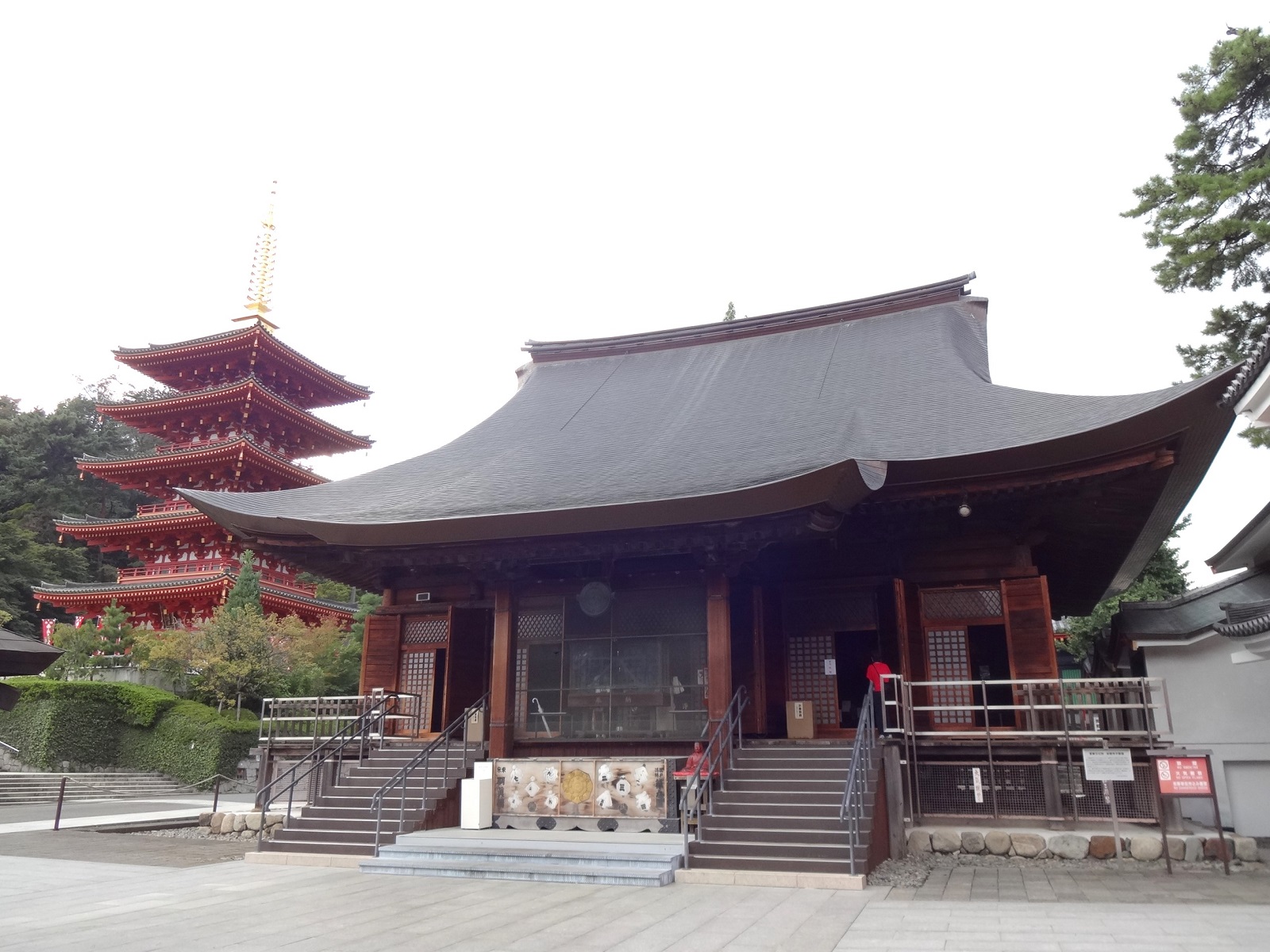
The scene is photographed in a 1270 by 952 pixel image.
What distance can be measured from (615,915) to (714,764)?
2.95 metres

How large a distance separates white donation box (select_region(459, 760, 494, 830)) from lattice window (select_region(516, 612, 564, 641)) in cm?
211

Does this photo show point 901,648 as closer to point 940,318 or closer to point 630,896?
point 630,896

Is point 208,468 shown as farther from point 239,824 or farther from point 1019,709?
point 1019,709

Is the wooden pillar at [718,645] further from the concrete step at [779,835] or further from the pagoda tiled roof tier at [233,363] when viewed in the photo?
the pagoda tiled roof tier at [233,363]

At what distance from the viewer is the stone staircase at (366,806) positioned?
10.1 metres

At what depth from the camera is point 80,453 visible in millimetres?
47625

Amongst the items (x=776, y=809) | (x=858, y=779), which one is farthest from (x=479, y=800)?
(x=858, y=779)

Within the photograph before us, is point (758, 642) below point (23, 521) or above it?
below

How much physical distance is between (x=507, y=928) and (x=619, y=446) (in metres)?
8.67

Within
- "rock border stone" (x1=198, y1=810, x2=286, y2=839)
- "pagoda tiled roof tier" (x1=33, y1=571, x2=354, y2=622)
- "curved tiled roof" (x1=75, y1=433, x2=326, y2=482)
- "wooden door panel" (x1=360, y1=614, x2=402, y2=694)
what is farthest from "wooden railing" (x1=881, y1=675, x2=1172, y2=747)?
"curved tiled roof" (x1=75, y1=433, x2=326, y2=482)

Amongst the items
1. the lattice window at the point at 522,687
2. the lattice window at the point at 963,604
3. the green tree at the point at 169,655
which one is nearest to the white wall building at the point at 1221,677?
the lattice window at the point at 963,604

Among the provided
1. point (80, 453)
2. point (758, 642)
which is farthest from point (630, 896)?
point (80, 453)

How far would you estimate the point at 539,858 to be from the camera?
9.04m

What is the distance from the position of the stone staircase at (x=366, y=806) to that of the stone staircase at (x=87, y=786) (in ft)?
35.3
